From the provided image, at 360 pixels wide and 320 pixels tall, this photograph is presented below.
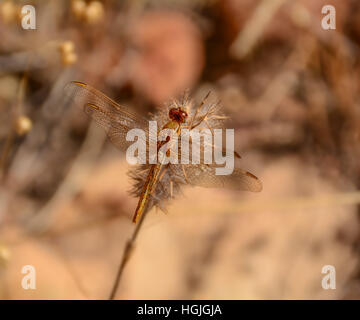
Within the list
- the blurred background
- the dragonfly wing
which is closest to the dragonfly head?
the dragonfly wing

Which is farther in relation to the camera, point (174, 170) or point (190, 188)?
point (190, 188)

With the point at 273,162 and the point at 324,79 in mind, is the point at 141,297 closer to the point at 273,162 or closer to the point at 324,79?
the point at 273,162

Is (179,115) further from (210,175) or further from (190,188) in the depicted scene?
(190,188)

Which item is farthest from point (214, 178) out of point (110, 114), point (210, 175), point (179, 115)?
point (110, 114)

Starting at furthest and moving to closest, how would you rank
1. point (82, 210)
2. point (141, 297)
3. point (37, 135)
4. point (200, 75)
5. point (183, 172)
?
point (200, 75)
point (37, 135)
point (82, 210)
point (141, 297)
point (183, 172)

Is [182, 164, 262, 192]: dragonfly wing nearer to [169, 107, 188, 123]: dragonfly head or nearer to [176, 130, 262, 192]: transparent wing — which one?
[176, 130, 262, 192]: transparent wing

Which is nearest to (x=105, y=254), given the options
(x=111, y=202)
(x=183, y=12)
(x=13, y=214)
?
(x=111, y=202)

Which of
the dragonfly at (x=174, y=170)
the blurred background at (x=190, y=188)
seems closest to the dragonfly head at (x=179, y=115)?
the dragonfly at (x=174, y=170)
